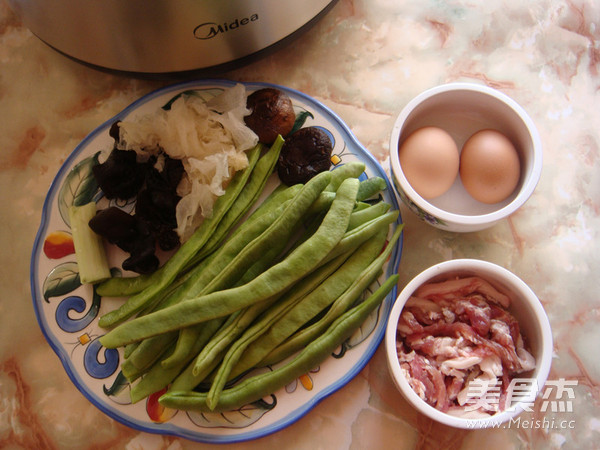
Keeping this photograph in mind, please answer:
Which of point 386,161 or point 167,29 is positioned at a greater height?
point 167,29

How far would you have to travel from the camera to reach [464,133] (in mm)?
1134

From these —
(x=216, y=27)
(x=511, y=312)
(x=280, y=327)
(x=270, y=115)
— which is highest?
(x=216, y=27)

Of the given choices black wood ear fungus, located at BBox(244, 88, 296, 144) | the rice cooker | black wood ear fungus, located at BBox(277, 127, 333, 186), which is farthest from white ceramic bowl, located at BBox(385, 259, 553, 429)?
the rice cooker

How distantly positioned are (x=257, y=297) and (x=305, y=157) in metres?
0.33

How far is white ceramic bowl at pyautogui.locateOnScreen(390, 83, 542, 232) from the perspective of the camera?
998mm

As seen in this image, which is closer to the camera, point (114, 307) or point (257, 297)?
point (257, 297)

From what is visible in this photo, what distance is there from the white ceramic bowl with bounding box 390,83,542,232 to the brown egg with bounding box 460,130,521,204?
3 cm

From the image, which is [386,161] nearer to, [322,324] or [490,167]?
[490,167]

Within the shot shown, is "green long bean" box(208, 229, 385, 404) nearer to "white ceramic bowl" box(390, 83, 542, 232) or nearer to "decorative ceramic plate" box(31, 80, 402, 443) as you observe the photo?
"decorative ceramic plate" box(31, 80, 402, 443)

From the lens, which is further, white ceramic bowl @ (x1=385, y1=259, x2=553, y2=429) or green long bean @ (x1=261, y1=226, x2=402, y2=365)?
green long bean @ (x1=261, y1=226, x2=402, y2=365)

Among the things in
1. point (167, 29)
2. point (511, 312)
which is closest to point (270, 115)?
point (167, 29)

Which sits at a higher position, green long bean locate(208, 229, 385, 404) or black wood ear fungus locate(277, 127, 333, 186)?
black wood ear fungus locate(277, 127, 333, 186)

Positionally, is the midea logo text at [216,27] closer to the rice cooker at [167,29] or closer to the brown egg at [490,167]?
the rice cooker at [167,29]

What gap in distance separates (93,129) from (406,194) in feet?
2.53
